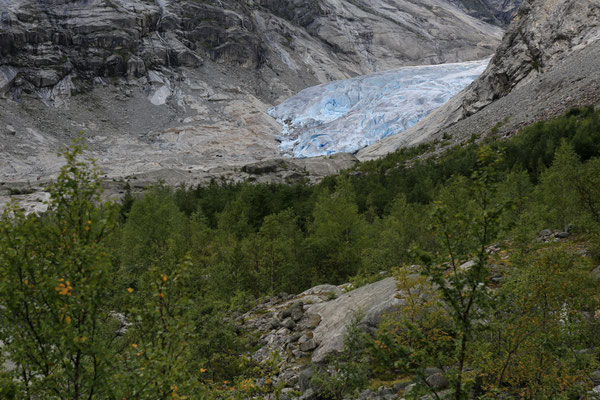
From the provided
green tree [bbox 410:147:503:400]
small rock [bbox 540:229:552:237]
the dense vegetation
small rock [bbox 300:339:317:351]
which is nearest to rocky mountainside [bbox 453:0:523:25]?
small rock [bbox 540:229:552:237]

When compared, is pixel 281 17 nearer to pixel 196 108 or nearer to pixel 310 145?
pixel 196 108

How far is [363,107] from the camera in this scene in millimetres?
68625

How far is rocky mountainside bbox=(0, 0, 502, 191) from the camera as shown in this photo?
61.4 metres

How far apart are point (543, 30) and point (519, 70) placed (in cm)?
579

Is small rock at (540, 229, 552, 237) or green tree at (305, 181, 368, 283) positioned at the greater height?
small rock at (540, 229, 552, 237)

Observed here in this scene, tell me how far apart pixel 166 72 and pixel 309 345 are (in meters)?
82.6

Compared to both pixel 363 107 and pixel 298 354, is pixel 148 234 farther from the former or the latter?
pixel 363 107

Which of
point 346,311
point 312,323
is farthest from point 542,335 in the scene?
point 312,323

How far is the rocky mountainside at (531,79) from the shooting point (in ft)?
125

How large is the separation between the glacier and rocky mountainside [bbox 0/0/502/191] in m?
5.08

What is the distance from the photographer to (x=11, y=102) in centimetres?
6469

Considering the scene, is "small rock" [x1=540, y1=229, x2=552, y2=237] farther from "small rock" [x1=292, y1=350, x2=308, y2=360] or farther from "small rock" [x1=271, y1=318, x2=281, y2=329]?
"small rock" [x1=292, y1=350, x2=308, y2=360]

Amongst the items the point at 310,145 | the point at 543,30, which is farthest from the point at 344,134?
the point at 543,30

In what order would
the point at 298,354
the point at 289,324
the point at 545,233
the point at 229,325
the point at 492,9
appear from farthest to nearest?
the point at 492,9
the point at 545,233
the point at 289,324
the point at 229,325
the point at 298,354
